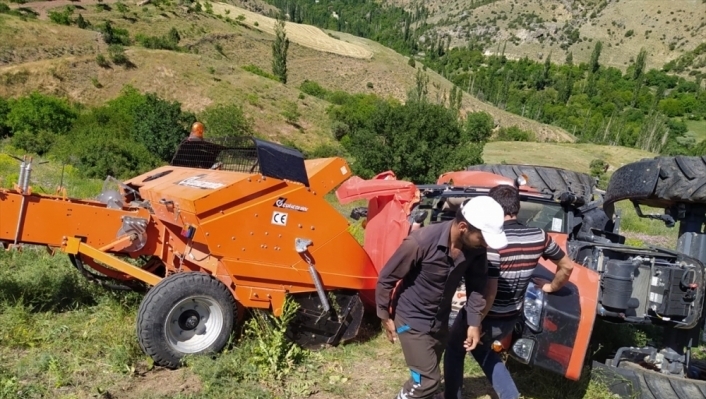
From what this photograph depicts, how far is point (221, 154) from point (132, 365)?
220 cm

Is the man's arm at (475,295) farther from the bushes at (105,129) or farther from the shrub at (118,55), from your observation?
the shrub at (118,55)

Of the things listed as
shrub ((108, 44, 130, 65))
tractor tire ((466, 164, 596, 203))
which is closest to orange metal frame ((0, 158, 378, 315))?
tractor tire ((466, 164, 596, 203))

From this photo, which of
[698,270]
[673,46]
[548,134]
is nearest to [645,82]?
[673,46]

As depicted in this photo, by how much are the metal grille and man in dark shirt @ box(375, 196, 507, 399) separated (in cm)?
184

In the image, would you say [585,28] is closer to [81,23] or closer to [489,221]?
[81,23]

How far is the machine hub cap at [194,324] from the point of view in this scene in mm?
4328

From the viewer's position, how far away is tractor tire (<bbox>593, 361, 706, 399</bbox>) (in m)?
4.15

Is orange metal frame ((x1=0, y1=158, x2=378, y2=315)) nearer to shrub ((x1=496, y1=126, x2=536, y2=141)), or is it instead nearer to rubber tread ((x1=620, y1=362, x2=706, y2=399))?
rubber tread ((x1=620, y1=362, x2=706, y2=399))

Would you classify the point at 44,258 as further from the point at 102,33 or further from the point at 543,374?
the point at 102,33

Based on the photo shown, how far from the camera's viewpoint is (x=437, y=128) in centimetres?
2586

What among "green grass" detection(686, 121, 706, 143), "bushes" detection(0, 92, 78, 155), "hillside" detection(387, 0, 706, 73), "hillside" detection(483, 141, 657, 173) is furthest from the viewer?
"hillside" detection(387, 0, 706, 73)

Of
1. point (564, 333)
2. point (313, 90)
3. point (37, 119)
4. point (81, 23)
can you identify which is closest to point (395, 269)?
point (564, 333)

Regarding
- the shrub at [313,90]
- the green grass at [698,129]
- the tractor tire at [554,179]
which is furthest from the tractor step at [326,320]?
the green grass at [698,129]

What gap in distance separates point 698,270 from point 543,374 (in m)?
1.60
